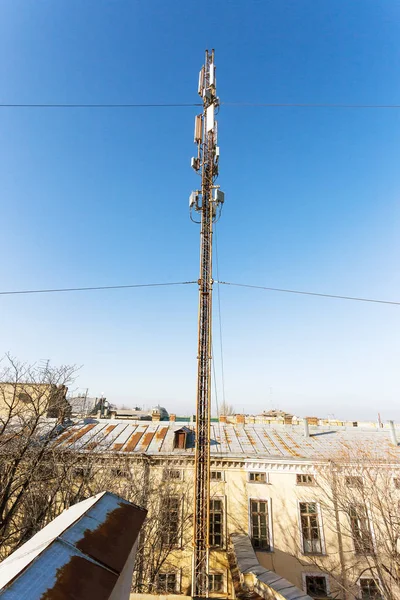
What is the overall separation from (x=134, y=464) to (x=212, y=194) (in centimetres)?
1665

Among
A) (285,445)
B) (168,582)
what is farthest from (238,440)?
(168,582)

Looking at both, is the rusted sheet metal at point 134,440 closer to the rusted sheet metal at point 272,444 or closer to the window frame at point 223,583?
the window frame at point 223,583

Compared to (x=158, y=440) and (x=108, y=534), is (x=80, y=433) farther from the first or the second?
(x=108, y=534)

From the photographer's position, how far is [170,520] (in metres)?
17.1

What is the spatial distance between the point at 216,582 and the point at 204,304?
15.8 m

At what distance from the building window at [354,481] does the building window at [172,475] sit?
10.0 meters

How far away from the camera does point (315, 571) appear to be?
659 inches

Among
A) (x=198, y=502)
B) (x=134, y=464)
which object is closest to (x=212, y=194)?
(x=198, y=502)

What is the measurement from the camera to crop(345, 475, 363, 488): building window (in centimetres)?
1598

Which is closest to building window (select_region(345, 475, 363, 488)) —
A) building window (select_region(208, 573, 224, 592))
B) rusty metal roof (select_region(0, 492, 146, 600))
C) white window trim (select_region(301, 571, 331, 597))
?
white window trim (select_region(301, 571, 331, 597))

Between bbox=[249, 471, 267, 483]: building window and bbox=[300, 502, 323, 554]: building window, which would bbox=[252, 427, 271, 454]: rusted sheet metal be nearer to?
bbox=[249, 471, 267, 483]: building window

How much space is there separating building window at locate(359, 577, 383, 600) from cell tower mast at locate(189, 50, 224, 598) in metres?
11.5

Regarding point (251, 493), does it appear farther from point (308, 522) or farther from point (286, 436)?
point (286, 436)

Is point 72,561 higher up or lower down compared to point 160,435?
higher up
